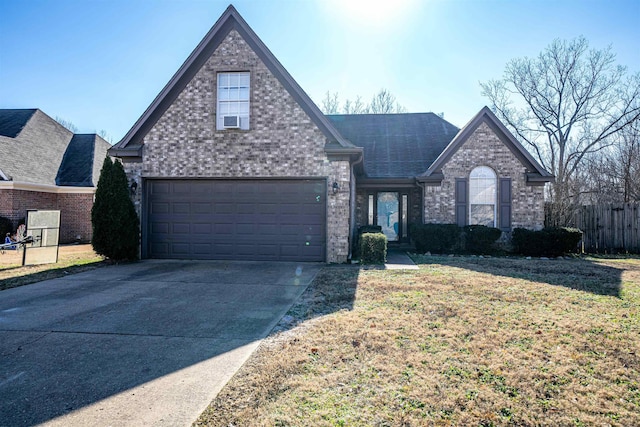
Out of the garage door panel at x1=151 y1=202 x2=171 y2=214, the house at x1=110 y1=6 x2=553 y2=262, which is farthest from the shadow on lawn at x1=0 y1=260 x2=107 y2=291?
the garage door panel at x1=151 y1=202 x2=171 y2=214

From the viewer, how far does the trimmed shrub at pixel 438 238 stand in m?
13.2

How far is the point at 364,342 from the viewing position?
411 cm

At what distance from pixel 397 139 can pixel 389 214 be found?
12.9ft

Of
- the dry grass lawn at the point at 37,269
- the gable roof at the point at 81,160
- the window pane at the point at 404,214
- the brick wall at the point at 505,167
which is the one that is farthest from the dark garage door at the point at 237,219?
the gable roof at the point at 81,160

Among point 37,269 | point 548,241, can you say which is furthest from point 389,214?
point 37,269

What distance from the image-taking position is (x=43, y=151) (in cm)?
1847

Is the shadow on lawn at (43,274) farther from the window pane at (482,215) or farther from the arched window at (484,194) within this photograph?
the arched window at (484,194)

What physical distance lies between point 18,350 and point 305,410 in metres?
3.37

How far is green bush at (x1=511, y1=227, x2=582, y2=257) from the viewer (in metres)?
12.5

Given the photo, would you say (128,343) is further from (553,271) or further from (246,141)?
(553,271)

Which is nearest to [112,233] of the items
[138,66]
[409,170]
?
[138,66]

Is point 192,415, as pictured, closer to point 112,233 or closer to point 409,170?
point 112,233

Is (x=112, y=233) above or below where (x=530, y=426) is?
above

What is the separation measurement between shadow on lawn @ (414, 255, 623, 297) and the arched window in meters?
2.57
